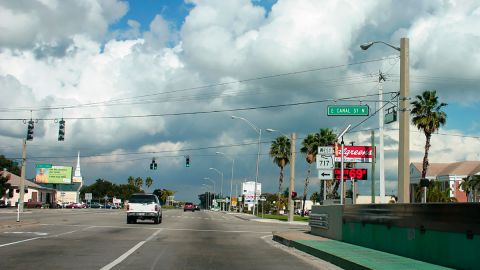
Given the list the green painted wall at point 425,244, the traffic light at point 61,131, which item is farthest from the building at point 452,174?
the green painted wall at point 425,244

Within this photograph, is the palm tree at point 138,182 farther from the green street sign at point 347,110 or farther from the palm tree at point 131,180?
the green street sign at point 347,110

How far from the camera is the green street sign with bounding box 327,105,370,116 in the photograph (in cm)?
2478

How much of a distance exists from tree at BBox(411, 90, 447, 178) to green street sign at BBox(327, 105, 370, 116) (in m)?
30.3

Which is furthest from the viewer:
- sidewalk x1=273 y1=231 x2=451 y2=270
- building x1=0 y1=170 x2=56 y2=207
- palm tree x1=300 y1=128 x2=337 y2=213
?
building x1=0 y1=170 x2=56 y2=207

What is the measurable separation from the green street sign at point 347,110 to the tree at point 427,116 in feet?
99.5

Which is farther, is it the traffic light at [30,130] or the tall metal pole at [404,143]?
the traffic light at [30,130]

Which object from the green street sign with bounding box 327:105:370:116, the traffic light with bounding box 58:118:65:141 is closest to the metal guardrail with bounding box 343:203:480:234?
the green street sign with bounding box 327:105:370:116

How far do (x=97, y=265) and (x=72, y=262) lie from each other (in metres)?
0.91

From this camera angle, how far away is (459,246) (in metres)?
11.6

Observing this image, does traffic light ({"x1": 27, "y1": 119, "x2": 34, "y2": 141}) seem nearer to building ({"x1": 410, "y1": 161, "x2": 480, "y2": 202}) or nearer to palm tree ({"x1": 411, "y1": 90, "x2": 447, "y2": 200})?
palm tree ({"x1": 411, "y1": 90, "x2": 447, "y2": 200})

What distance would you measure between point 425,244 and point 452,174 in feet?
227

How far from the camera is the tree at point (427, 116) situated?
52812mm

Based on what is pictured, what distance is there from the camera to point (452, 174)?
77.7m

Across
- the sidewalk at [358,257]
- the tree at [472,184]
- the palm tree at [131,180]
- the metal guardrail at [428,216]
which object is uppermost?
the palm tree at [131,180]
